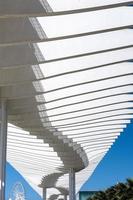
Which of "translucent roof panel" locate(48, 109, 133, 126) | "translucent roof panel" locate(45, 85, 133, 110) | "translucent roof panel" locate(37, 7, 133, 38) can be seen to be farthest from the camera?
"translucent roof panel" locate(48, 109, 133, 126)

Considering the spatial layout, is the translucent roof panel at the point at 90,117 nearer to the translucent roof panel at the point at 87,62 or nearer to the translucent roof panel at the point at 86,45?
→ the translucent roof panel at the point at 87,62

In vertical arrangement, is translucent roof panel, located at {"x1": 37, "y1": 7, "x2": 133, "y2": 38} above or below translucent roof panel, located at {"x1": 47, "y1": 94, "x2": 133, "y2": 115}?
below

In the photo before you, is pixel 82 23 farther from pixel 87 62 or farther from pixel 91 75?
pixel 91 75

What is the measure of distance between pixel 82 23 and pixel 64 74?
143 inches

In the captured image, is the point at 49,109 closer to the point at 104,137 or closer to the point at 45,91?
the point at 45,91

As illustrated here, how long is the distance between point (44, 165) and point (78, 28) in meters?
32.2

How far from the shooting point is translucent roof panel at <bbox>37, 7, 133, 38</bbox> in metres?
14.4

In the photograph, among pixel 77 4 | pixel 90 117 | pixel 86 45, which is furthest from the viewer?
pixel 90 117

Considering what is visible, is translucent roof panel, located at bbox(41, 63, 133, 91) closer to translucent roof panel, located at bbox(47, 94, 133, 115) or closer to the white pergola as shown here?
the white pergola

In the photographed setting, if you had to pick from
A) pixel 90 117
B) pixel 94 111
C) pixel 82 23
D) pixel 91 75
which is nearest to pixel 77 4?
pixel 82 23

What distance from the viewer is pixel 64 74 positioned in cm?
1778

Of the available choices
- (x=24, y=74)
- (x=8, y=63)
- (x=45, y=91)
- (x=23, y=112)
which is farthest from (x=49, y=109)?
(x=8, y=63)

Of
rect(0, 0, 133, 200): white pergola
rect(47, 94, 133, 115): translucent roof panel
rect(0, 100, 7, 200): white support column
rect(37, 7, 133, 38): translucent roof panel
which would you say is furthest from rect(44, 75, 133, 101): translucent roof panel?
rect(37, 7, 133, 38): translucent roof panel

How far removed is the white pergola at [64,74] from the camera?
14016 mm
